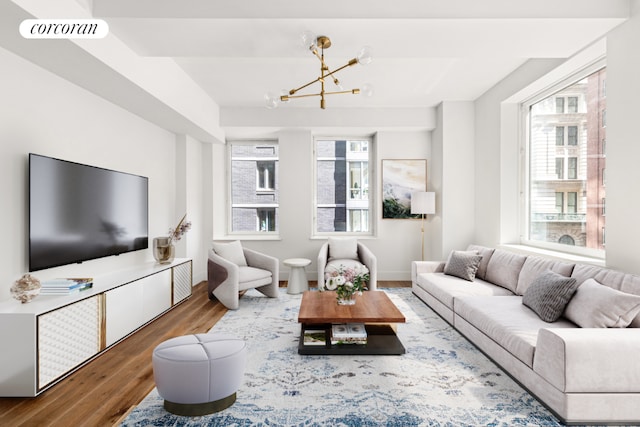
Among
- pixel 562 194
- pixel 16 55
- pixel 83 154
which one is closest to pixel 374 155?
pixel 562 194

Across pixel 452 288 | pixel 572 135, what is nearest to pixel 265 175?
pixel 452 288

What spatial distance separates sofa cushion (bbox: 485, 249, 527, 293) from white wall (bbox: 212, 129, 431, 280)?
203 centimetres

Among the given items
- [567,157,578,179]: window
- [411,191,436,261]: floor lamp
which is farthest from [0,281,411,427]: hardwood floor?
[567,157,578,179]: window

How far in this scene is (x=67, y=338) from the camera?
2.56 metres

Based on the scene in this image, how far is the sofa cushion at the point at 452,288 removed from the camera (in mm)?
3708

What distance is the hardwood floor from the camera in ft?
6.86

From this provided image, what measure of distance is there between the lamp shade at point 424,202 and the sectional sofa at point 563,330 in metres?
1.76

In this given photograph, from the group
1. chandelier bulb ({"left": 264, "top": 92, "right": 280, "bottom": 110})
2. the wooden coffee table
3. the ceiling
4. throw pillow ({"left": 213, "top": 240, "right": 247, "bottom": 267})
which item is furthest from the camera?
throw pillow ({"left": 213, "top": 240, "right": 247, "bottom": 267})

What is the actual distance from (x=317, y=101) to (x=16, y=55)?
368cm

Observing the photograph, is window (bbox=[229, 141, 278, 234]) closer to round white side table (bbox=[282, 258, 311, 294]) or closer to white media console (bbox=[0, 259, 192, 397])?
round white side table (bbox=[282, 258, 311, 294])

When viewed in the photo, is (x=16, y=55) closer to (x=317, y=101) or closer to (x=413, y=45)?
(x=413, y=45)

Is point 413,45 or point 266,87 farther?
point 266,87

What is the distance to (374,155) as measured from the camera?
21.0 feet

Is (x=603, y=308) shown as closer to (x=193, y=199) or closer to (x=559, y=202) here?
(x=559, y=202)
